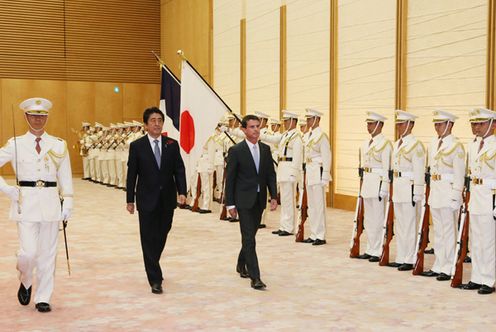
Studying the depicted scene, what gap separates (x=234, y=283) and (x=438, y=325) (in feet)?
6.47

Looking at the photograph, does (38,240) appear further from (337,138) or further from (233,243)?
(337,138)

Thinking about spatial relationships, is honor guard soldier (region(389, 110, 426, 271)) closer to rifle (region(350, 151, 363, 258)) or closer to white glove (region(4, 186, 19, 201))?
rifle (region(350, 151, 363, 258))

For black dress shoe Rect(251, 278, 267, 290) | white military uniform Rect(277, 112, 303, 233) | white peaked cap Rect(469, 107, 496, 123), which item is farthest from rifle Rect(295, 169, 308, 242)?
white peaked cap Rect(469, 107, 496, 123)

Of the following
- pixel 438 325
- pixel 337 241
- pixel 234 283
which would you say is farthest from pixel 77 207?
pixel 438 325

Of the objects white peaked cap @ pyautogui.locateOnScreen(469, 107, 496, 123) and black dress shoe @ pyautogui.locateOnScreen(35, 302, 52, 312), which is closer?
black dress shoe @ pyautogui.locateOnScreen(35, 302, 52, 312)

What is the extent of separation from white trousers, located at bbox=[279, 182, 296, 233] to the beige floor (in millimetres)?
618

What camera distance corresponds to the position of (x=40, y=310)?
17.0 feet

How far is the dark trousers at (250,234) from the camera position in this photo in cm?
591

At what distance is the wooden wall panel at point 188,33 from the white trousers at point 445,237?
12558 millimetres

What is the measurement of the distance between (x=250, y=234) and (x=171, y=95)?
395cm

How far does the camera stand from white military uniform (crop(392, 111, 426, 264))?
6781 millimetres

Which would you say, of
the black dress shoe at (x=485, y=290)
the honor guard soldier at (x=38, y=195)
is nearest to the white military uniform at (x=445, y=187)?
the black dress shoe at (x=485, y=290)

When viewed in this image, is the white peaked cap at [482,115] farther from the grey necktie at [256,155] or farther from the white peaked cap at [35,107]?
the white peaked cap at [35,107]

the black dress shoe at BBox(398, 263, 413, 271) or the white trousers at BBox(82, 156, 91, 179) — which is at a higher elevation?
the white trousers at BBox(82, 156, 91, 179)
